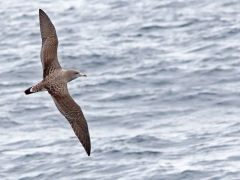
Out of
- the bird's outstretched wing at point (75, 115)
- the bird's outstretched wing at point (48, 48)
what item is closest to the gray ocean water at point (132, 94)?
the bird's outstretched wing at point (75, 115)

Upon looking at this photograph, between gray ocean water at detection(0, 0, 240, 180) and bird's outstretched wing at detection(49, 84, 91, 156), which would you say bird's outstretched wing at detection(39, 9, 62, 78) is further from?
gray ocean water at detection(0, 0, 240, 180)

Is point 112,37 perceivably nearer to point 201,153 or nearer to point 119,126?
point 119,126

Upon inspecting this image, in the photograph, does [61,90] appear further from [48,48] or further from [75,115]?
[48,48]

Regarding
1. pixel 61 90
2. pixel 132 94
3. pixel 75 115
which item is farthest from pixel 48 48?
pixel 132 94

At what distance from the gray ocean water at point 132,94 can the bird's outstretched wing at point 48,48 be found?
3.54 metres

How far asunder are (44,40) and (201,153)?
5.10 m

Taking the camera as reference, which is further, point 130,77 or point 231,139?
point 130,77

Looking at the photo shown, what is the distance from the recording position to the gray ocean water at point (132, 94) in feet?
55.5

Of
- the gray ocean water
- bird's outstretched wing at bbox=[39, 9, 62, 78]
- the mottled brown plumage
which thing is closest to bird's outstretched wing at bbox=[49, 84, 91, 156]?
the mottled brown plumage

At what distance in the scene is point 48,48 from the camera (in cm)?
1391

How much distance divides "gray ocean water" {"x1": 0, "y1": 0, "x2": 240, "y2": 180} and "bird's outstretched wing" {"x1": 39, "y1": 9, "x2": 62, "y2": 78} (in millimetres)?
3535

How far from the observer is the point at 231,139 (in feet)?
57.6

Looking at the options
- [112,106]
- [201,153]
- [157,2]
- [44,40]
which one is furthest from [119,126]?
[157,2]

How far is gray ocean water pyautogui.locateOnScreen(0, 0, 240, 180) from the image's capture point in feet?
55.5
